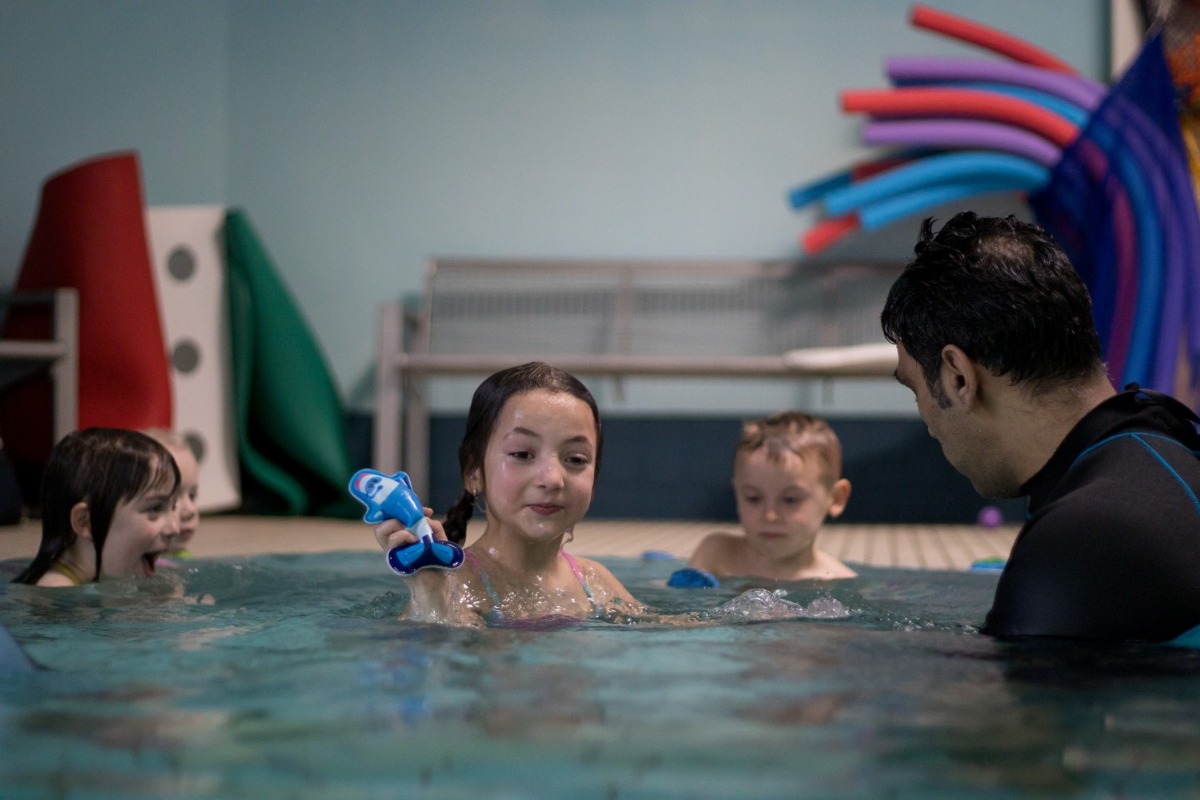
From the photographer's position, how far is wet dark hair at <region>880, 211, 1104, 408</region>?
176 centimetres

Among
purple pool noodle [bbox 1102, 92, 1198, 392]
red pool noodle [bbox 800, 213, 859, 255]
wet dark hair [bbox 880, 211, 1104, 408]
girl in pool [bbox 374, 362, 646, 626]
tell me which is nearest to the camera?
wet dark hair [bbox 880, 211, 1104, 408]

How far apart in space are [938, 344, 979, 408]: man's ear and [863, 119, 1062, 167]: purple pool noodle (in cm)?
453

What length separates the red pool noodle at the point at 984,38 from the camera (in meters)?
6.37

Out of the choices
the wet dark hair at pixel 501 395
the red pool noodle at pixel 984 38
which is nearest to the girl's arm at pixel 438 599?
the wet dark hair at pixel 501 395

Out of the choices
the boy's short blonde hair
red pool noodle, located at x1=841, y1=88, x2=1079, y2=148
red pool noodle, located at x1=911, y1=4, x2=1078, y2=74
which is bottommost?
the boy's short blonde hair

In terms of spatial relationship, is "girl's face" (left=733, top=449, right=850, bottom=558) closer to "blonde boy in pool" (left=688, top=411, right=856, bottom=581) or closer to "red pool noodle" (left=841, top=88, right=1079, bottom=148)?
"blonde boy in pool" (left=688, top=411, right=856, bottom=581)

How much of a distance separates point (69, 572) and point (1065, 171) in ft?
14.3

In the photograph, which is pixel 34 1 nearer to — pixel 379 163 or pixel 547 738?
pixel 379 163

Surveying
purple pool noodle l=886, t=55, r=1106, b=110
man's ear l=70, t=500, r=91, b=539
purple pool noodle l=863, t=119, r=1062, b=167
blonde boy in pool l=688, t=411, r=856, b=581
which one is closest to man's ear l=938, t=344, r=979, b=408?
blonde boy in pool l=688, t=411, r=856, b=581

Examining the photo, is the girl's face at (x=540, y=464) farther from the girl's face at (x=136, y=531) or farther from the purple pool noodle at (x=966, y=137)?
the purple pool noodle at (x=966, y=137)

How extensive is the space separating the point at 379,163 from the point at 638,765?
6.32 m

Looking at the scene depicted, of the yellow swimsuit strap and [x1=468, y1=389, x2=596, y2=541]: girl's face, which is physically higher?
[x1=468, y1=389, x2=596, y2=541]: girl's face

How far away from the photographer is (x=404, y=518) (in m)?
2.00

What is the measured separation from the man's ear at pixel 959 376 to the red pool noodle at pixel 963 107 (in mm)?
4604
